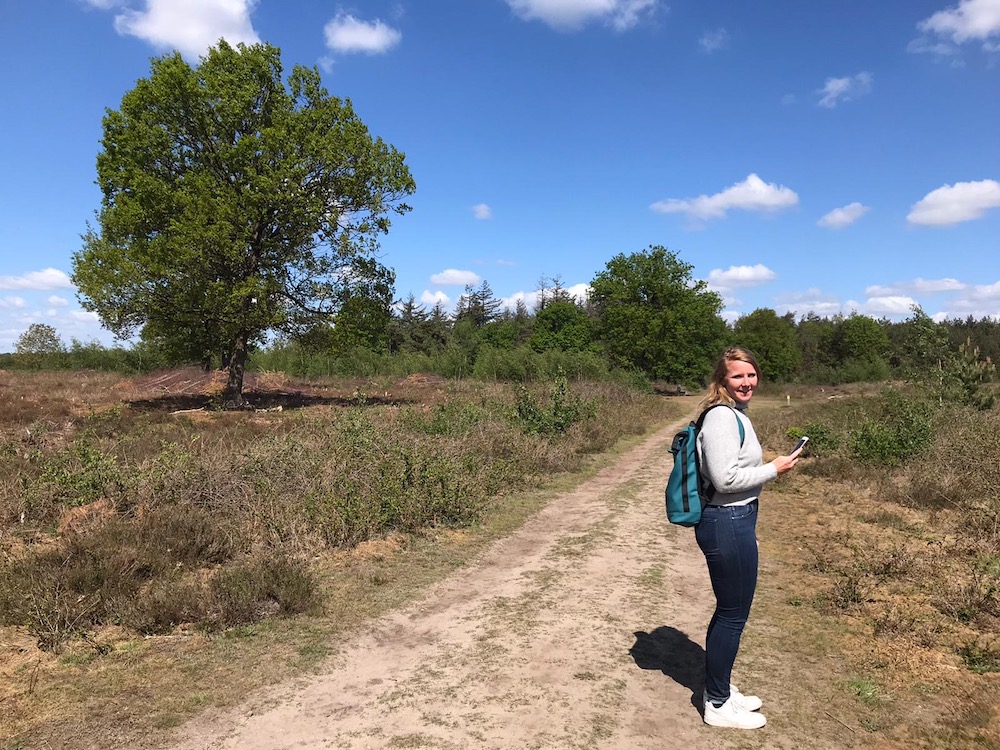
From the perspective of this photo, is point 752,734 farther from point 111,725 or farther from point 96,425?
point 96,425

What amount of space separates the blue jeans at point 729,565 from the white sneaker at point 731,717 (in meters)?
0.23

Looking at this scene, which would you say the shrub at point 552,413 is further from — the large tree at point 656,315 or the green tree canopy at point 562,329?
the green tree canopy at point 562,329

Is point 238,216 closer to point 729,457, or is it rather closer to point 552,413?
point 552,413

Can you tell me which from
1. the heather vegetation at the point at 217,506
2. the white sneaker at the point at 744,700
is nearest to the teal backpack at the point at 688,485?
the white sneaker at the point at 744,700

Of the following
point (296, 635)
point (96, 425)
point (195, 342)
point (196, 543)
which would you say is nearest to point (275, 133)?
point (195, 342)

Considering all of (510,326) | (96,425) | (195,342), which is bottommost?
(96,425)

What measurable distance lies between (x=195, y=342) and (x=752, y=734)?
24046 millimetres

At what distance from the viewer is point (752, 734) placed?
3.23 metres

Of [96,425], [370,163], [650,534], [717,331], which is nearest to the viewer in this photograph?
[650,534]

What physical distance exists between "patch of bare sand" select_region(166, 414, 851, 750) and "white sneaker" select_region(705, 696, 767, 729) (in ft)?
0.14

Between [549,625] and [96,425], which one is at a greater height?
[96,425]

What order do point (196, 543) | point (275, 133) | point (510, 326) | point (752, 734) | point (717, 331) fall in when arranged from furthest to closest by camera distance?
Answer: point (510, 326)
point (717, 331)
point (275, 133)
point (196, 543)
point (752, 734)

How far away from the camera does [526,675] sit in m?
3.86

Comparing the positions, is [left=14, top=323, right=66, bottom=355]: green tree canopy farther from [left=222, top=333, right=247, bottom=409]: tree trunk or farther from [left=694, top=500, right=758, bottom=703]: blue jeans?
[left=694, top=500, right=758, bottom=703]: blue jeans
